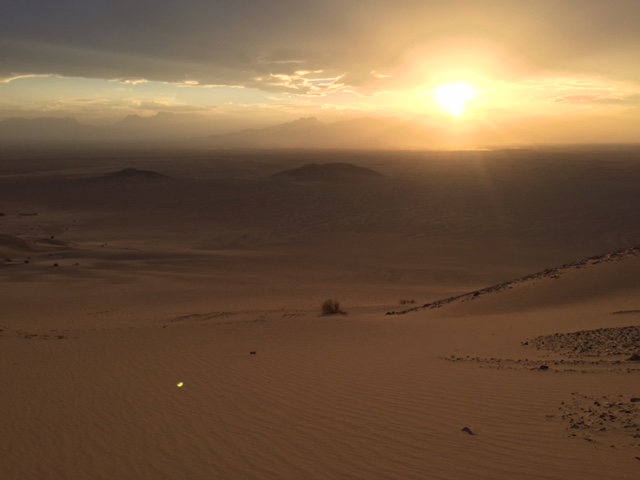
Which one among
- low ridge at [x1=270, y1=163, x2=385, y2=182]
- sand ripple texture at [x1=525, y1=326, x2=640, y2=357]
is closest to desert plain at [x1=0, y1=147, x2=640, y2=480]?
sand ripple texture at [x1=525, y1=326, x2=640, y2=357]

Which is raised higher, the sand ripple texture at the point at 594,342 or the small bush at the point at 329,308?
the sand ripple texture at the point at 594,342

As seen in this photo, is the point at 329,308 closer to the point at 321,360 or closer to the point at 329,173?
the point at 321,360

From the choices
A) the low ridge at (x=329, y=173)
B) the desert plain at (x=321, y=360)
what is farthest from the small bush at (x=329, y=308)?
the low ridge at (x=329, y=173)

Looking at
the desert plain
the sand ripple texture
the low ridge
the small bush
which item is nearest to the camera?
the desert plain

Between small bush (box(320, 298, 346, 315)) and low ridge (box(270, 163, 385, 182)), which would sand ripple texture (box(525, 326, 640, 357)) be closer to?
small bush (box(320, 298, 346, 315))

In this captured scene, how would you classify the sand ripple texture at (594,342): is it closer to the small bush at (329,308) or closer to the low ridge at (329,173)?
the small bush at (329,308)

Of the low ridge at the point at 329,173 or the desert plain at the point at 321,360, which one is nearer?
the desert plain at the point at 321,360

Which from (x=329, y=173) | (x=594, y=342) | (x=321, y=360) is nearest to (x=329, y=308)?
(x=321, y=360)

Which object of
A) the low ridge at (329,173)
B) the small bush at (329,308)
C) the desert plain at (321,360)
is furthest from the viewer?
the low ridge at (329,173)
